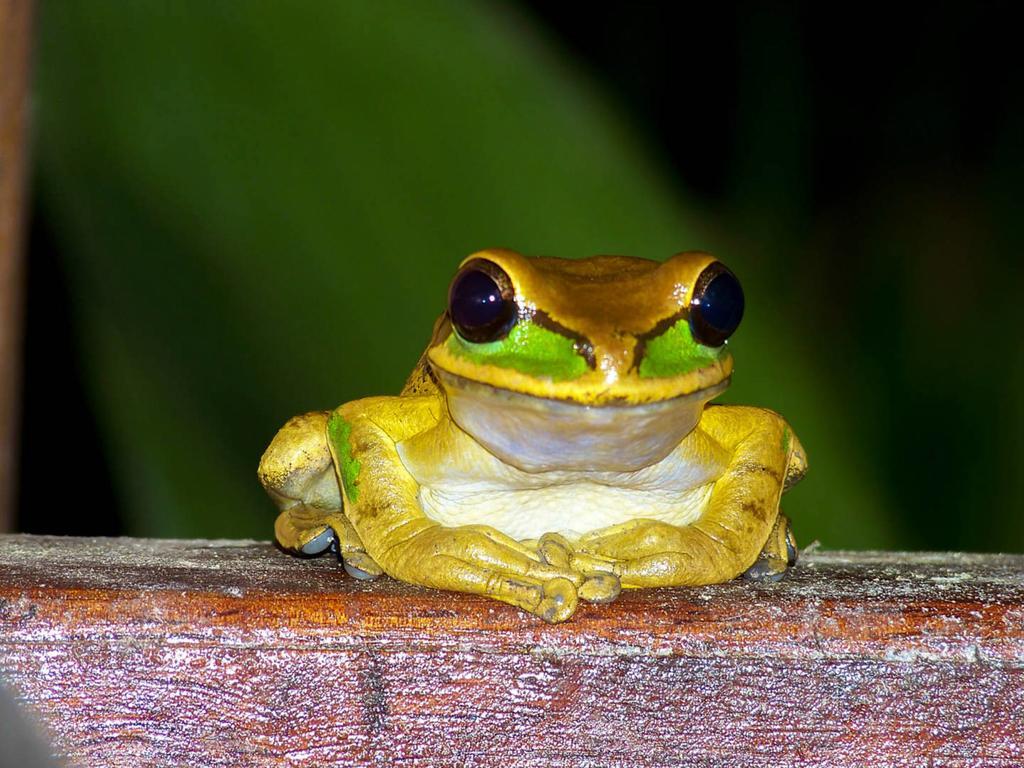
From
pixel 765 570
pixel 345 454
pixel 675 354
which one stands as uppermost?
pixel 675 354

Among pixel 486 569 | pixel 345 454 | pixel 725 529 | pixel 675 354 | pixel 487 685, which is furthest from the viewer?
pixel 345 454

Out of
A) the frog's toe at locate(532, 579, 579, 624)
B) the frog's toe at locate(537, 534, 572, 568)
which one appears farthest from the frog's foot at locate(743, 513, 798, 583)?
the frog's toe at locate(532, 579, 579, 624)

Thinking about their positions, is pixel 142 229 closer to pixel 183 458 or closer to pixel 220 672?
pixel 183 458

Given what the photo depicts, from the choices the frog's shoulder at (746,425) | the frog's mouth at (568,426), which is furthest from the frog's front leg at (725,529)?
the frog's mouth at (568,426)

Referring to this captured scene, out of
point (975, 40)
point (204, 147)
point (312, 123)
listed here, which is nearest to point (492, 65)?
point (312, 123)

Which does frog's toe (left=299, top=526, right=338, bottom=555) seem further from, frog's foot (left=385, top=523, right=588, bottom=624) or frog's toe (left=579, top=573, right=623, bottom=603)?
frog's toe (left=579, top=573, right=623, bottom=603)

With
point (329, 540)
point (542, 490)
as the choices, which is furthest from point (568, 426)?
point (329, 540)

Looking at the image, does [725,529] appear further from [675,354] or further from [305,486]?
[305,486]
